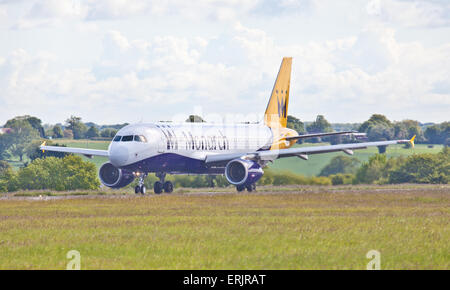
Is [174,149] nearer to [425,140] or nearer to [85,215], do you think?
[85,215]

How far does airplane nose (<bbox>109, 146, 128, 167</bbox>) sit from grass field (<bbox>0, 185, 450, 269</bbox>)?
16.3 ft

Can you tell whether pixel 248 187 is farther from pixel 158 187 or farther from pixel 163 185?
pixel 158 187

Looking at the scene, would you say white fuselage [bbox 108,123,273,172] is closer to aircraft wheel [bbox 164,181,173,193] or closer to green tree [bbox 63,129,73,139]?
aircraft wheel [bbox 164,181,173,193]

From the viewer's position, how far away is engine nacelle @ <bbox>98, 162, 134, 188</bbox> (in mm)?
53000

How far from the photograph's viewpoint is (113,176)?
53.4 meters

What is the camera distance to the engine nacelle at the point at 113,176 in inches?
2087

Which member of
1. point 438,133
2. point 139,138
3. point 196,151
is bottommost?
point 196,151

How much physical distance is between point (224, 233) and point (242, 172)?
84.0 feet

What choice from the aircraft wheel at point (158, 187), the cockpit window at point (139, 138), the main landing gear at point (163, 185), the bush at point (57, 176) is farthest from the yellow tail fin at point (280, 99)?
the cockpit window at point (139, 138)

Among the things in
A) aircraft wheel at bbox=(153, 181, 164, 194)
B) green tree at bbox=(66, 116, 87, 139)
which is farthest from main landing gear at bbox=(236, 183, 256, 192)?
green tree at bbox=(66, 116, 87, 139)

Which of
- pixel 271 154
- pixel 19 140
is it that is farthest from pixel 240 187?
pixel 19 140
